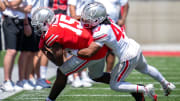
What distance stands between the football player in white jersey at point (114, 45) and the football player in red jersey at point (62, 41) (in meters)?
0.11

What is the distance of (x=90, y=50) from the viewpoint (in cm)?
532

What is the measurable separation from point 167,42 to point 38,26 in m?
16.1

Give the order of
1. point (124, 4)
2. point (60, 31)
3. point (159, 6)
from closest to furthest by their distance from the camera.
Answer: point (60, 31) < point (124, 4) < point (159, 6)

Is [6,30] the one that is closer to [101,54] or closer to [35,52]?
[35,52]

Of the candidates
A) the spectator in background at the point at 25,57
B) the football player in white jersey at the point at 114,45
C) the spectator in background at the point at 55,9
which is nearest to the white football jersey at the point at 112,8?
the spectator in background at the point at 55,9

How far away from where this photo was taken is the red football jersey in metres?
5.33

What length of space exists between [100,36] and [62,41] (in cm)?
45

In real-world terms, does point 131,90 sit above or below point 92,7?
below

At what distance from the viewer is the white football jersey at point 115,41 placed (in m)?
5.28

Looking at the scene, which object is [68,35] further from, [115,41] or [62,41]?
[115,41]

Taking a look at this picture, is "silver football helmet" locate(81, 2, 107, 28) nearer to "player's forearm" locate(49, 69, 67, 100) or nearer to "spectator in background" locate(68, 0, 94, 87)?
"player's forearm" locate(49, 69, 67, 100)

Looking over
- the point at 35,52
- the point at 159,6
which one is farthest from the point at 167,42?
the point at 35,52

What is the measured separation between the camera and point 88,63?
5.56 meters

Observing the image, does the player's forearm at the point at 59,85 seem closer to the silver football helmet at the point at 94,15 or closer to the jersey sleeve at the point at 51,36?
the jersey sleeve at the point at 51,36
